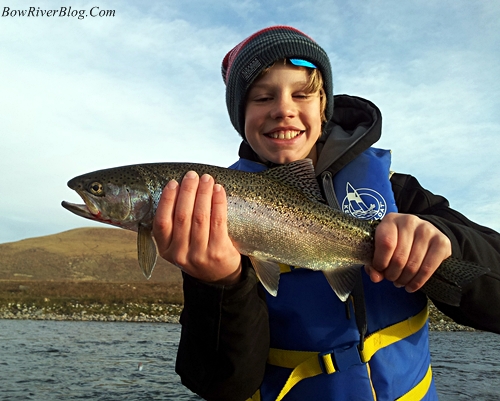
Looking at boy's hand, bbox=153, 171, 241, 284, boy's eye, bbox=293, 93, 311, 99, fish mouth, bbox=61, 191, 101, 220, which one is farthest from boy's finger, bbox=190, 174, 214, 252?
boy's eye, bbox=293, 93, 311, 99

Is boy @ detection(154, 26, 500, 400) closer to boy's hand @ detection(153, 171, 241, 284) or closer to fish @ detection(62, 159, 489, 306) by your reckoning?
boy's hand @ detection(153, 171, 241, 284)

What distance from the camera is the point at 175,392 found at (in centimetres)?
1210

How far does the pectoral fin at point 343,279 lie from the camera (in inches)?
131

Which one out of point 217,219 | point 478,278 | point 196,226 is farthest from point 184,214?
point 478,278

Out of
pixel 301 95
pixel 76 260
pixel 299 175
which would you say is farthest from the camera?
pixel 76 260

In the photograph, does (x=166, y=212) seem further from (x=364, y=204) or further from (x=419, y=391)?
(x=419, y=391)

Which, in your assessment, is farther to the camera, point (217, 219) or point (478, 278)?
point (478, 278)

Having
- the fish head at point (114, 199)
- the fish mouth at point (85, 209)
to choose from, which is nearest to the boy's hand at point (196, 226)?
the fish head at point (114, 199)

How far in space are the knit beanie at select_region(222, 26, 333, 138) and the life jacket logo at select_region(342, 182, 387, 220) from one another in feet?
3.34

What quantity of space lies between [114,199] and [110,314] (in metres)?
31.7

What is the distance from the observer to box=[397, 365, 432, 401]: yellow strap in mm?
3426

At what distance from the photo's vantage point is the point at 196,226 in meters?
2.98

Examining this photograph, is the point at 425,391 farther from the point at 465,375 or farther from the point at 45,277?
the point at 45,277

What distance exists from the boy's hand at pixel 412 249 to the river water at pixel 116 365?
1013 centimetres
